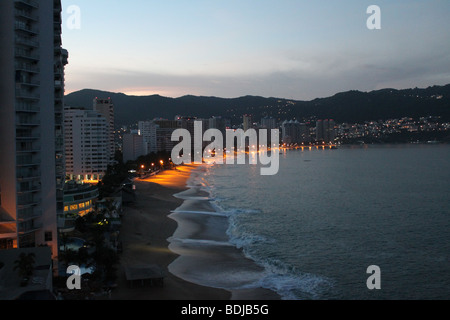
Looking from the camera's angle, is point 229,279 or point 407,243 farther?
point 407,243

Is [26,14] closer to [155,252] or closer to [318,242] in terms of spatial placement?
[155,252]

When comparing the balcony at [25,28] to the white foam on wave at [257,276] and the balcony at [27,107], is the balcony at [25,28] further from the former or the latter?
the white foam on wave at [257,276]

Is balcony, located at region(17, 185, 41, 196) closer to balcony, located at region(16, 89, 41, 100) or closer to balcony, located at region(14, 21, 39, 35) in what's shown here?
Result: balcony, located at region(16, 89, 41, 100)

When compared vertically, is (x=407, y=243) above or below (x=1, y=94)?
below

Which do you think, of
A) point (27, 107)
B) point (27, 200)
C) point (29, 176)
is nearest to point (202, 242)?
point (27, 200)

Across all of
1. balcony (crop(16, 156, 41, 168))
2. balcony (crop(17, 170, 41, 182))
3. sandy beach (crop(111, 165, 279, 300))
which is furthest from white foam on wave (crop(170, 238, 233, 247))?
balcony (crop(16, 156, 41, 168))

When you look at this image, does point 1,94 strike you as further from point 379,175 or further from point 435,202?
point 379,175
